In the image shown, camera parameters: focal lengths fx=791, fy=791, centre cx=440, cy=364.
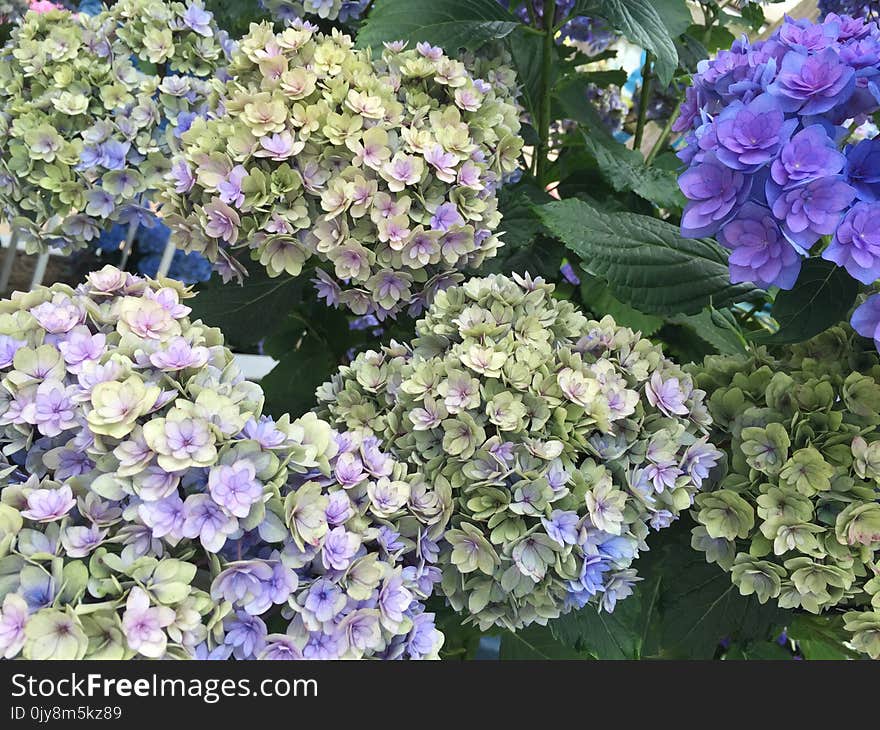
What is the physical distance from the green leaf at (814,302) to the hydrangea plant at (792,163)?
0.06 meters

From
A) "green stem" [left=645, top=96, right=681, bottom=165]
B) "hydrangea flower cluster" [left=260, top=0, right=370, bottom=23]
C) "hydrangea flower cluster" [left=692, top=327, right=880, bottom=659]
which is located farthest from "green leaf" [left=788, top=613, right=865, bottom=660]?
"hydrangea flower cluster" [left=260, top=0, right=370, bottom=23]

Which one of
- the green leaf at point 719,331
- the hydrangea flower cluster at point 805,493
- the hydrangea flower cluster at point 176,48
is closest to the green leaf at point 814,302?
the hydrangea flower cluster at point 805,493

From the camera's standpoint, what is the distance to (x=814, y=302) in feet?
1.86

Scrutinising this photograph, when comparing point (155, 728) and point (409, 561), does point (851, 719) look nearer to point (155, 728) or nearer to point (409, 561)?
point (409, 561)

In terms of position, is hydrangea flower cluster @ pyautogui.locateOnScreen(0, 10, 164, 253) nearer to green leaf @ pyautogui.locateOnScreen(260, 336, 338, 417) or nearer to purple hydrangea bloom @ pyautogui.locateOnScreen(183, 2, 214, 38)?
purple hydrangea bloom @ pyautogui.locateOnScreen(183, 2, 214, 38)

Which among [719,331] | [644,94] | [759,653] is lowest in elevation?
[759,653]

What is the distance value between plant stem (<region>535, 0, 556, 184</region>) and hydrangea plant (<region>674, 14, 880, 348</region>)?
34 cm

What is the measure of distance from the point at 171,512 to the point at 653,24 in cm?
63

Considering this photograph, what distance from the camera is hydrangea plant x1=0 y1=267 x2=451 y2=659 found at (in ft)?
1.22

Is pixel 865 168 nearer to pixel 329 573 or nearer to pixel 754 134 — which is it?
pixel 754 134

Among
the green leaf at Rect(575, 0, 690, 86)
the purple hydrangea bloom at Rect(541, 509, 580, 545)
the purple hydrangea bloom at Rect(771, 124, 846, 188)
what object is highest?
the purple hydrangea bloom at Rect(771, 124, 846, 188)

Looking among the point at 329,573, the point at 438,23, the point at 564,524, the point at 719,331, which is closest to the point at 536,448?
the point at 564,524

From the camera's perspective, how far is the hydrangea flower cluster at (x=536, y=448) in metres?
0.50

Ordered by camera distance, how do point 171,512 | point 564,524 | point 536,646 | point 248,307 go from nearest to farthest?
1. point 171,512
2. point 564,524
3. point 536,646
4. point 248,307
